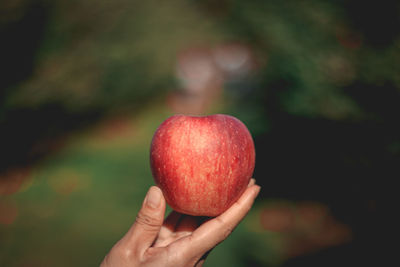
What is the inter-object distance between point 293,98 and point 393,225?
1.53 meters

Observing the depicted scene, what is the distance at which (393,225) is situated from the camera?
2.58 metres

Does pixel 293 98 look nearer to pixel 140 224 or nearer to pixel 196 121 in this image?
pixel 196 121

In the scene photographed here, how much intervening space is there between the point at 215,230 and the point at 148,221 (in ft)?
1.23

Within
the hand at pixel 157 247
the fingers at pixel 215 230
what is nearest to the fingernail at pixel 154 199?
the hand at pixel 157 247

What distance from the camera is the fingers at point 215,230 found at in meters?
1.48

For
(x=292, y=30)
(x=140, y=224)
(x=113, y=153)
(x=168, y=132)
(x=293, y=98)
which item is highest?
(x=292, y=30)

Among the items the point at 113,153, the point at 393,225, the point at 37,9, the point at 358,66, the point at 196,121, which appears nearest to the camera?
the point at 196,121

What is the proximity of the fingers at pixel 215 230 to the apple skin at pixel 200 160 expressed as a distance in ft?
0.28

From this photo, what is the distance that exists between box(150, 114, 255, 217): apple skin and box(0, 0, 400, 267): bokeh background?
5.13ft

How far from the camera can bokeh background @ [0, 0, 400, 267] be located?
8.20 ft

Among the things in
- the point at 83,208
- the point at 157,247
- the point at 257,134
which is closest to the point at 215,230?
the point at 157,247

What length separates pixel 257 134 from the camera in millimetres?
3361

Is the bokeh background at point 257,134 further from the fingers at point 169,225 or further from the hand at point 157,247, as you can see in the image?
the hand at point 157,247

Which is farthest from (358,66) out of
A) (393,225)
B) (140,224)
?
(140,224)
